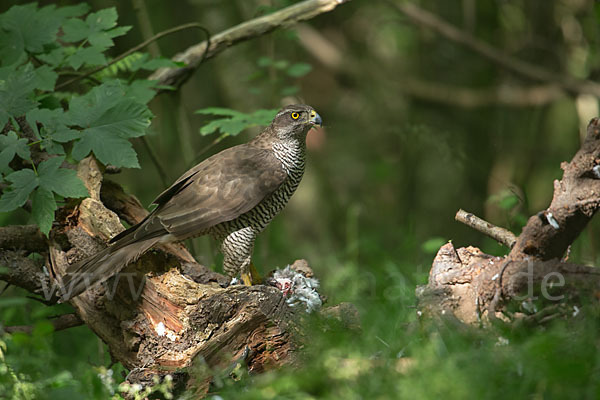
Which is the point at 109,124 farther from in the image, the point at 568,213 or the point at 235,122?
the point at 568,213

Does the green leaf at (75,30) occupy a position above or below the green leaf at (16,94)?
above

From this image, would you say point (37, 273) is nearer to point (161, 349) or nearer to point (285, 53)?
point (161, 349)

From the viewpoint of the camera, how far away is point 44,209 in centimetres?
368

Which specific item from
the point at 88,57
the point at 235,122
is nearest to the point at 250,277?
the point at 235,122

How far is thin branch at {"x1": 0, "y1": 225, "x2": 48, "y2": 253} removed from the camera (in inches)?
162

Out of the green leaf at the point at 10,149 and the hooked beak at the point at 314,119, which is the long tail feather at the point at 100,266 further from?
the hooked beak at the point at 314,119

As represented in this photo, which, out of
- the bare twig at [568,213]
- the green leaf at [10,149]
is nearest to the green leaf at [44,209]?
the green leaf at [10,149]

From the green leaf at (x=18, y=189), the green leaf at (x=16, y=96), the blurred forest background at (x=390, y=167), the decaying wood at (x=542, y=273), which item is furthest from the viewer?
the green leaf at (x=16, y=96)

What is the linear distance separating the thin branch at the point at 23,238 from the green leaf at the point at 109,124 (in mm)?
688

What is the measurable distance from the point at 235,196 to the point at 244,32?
150cm

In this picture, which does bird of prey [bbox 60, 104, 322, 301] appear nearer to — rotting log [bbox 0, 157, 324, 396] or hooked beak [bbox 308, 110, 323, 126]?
hooked beak [bbox 308, 110, 323, 126]

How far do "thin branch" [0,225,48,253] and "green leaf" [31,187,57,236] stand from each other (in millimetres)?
512

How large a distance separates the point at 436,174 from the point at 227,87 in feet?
10.1

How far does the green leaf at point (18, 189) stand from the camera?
144 inches
